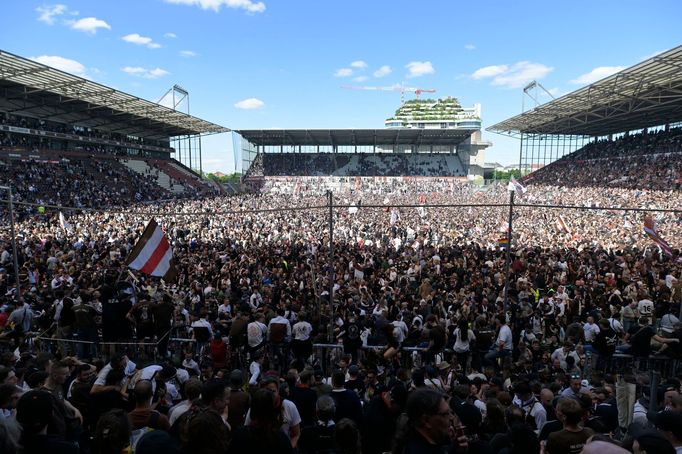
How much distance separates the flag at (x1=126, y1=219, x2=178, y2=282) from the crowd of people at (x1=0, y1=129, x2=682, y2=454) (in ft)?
1.94

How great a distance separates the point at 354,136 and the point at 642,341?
5683 cm

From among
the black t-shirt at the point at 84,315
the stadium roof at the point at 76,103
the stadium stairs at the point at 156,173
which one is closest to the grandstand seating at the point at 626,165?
the black t-shirt at the point at 84,315

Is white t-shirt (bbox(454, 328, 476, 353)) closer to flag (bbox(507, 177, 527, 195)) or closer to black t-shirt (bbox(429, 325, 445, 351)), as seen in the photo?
black t-shirt (bbox(429, 325, 445, 351))

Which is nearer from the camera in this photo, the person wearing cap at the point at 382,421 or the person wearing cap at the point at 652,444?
the person wearing cap at the point at 652,444

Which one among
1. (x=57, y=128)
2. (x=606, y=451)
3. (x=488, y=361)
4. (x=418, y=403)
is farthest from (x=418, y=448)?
(x=57, y=128)

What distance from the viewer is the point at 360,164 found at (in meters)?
64.0

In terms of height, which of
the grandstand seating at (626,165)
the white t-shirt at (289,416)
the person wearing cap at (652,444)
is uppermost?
the grandstand seating at (626,165)

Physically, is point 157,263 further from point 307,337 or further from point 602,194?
point 602,194

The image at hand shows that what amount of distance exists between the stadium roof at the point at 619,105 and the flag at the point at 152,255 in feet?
82.2

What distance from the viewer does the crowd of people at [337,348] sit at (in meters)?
2.76

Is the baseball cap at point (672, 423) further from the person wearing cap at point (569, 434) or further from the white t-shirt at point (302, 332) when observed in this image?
the white t-shirt at point (302, 332)

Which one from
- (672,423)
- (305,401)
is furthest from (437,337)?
(672,423)

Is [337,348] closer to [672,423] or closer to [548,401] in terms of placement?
[548,401]

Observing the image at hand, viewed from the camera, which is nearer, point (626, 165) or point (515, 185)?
point (515, 185)
